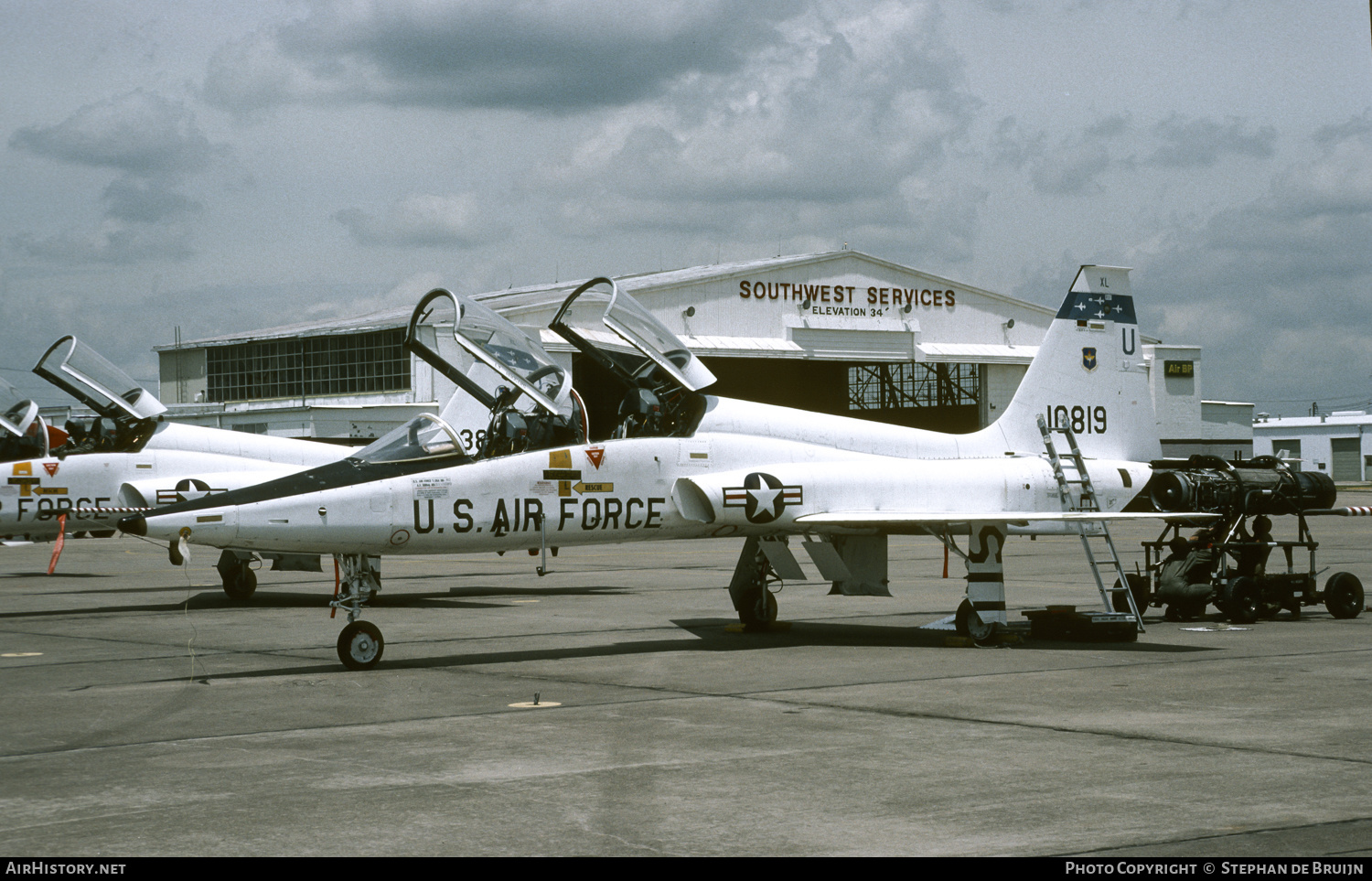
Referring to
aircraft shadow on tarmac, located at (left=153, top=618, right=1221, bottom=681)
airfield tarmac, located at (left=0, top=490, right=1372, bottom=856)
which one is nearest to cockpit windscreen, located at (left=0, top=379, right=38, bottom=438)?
airfield tarmac, located at (left=0, top=490, right=1372, bottom=856)

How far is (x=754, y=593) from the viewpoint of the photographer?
1458 cm

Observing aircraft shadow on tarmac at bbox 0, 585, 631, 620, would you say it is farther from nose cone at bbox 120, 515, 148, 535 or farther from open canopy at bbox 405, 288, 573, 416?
nose cone at bbox 120, 515, 148, 535

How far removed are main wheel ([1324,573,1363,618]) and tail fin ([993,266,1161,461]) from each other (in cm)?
251

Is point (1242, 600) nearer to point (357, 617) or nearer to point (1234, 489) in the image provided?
point (1234, 489)

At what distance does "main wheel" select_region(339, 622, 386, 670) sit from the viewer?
11602 millimetres

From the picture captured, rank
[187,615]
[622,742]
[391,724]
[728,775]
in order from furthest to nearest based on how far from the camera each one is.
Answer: [187,615]
[391,724]
[622,742]
[728,775]

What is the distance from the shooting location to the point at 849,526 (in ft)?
43.1

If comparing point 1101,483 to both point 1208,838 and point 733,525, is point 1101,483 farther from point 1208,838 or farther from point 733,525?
point 1208,838

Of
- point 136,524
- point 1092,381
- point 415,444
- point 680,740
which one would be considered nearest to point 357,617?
point 415,444

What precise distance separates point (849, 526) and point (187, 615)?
914 centimetres

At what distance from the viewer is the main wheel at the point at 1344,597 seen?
15.7m

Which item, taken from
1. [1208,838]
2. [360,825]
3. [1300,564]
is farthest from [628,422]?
[1300,564]

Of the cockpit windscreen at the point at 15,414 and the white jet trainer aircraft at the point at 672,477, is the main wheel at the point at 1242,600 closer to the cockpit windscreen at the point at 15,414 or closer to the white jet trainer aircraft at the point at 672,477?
the white jet trainer aircraft at the point at 672,477

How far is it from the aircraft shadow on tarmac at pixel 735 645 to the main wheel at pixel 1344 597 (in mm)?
3769
